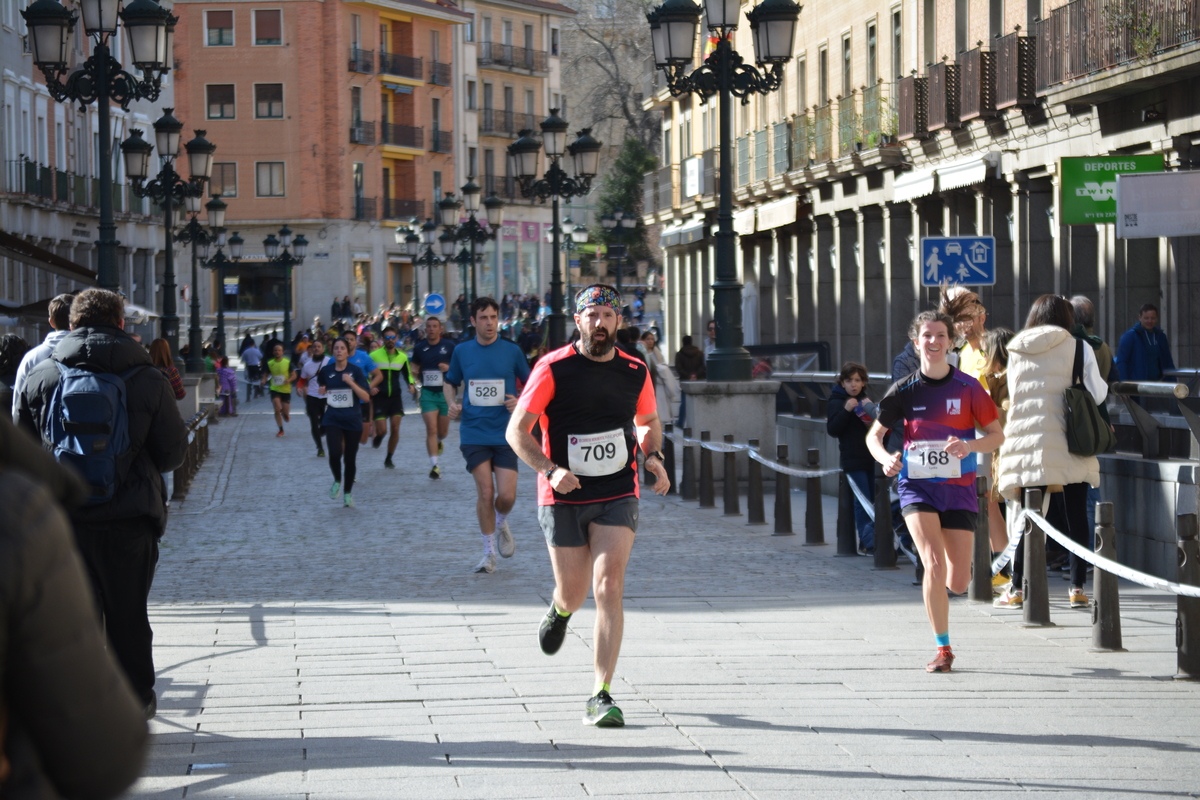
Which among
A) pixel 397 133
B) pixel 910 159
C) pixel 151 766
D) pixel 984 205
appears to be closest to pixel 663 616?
pixel 151 766

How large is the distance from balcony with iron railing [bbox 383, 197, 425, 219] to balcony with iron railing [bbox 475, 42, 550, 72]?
10.4 meters

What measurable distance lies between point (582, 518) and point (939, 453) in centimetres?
193

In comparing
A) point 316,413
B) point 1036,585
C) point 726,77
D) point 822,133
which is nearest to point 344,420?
point 726,77

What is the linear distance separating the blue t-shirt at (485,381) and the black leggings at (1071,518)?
149 inches

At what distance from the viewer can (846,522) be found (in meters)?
12.8

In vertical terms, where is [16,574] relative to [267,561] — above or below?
above

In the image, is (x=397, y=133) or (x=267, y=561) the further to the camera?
(x=397, y=133)

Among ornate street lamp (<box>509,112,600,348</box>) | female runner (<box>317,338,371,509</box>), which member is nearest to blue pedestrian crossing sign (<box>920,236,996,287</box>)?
female runner (<box>317,338,371,509</box>)

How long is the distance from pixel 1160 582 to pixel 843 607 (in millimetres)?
2783

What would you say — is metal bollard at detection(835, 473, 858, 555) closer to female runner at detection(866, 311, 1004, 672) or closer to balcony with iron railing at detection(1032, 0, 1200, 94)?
female runner at detection(866, 311, 1004, 672)

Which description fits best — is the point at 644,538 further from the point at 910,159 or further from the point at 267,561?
the point at 910,159

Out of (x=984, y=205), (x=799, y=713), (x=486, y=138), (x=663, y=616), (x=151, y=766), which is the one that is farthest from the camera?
(x=486, y=138)

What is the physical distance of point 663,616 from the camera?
9.78 meters

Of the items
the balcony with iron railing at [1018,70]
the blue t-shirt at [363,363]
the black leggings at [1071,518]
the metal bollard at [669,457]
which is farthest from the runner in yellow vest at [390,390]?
the black leggings at [1071,518]
